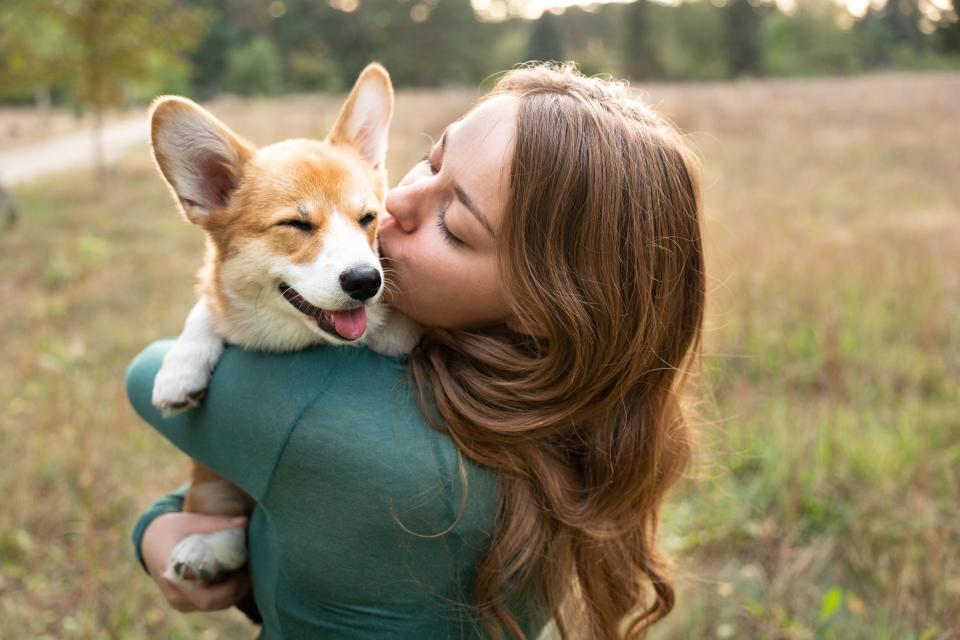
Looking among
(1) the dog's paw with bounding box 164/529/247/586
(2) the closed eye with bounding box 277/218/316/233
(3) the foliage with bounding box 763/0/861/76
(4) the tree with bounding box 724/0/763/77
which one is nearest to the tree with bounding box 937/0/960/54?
(2) the closed eye with bounding box 277/218/316/233

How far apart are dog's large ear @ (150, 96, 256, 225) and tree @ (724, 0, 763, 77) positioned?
1928 inches

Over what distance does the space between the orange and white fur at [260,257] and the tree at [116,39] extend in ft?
39.3

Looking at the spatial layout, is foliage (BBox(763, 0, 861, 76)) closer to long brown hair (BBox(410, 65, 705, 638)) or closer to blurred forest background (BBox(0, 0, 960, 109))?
blurred forest background (BBox(0, 0, 960, 109))

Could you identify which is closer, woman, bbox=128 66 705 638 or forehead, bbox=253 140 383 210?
woman, bbox=128 66 705 638

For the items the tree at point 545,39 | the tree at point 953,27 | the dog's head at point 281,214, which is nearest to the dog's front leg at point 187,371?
the dog's head at point 281,214

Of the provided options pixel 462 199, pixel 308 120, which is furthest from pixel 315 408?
pixel 308 120

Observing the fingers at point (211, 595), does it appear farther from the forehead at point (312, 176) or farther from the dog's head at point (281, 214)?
the forehead at point (312, 176)

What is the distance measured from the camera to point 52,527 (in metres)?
3.22

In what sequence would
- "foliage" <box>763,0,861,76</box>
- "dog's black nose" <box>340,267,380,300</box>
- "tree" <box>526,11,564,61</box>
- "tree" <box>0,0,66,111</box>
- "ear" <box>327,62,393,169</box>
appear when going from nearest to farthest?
"dog's black nose" <box>340,267,380,300</box>
"ear" <box>327,62,393,169</box>
"tree" <box>0,0,66,111</box>
"tree" <box>526,11,564,61</box>
"foliage" <box>763,0,861,76</box>

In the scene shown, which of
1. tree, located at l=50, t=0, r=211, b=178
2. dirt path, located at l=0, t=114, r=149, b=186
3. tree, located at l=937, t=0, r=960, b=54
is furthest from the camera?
dirt path, located at l=0, t=114, r=149, b=186

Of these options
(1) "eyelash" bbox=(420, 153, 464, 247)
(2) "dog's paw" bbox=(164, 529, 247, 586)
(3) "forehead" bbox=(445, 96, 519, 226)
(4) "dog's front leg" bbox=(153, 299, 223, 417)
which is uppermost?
(3) "forehead" bbox=(445, 96, 519, 226)

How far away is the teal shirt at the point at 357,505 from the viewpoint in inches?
53.1

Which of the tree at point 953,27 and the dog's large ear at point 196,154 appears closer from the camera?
the dog's large ear at point 196,154

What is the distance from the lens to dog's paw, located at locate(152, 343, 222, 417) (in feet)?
5.37
